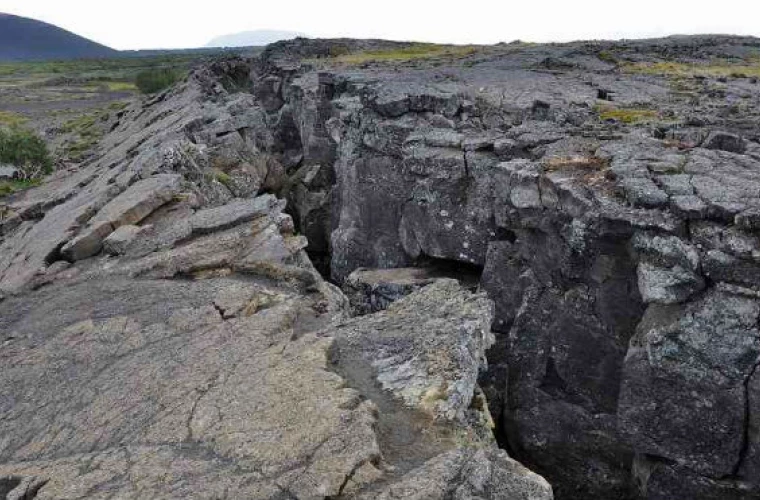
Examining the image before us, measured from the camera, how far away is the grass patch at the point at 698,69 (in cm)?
5203

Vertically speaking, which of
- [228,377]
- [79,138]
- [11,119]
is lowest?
[11,119]

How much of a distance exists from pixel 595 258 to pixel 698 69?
1771 inches

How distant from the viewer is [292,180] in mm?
44094

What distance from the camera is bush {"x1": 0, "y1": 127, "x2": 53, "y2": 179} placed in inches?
2822

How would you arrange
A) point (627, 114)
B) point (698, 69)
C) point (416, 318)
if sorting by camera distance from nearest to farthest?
point (416, 318) < point (627, 114) < point (698, 69)

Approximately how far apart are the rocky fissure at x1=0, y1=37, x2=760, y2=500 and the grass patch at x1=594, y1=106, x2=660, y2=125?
0.24m

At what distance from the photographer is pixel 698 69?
56.8m

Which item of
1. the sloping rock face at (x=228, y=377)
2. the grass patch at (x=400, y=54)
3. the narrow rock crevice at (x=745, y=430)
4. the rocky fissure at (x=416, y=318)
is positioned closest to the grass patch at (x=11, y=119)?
the grass patch at (x=400, y=54)

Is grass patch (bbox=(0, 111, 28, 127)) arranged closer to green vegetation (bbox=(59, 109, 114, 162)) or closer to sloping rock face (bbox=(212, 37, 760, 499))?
green vegetation (bbox=(59, 109, 114, 162))

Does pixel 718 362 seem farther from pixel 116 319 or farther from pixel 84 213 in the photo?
pixel 84 213

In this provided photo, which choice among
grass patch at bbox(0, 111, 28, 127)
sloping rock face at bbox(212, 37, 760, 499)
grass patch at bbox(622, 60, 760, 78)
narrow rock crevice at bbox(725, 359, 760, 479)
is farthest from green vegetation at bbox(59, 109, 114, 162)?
narrow rock crevice at bbox(725, 359, 760, 479)

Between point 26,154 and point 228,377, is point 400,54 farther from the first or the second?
point 228,377

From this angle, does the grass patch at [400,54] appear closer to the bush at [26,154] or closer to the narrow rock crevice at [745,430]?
the bush at [26,154]

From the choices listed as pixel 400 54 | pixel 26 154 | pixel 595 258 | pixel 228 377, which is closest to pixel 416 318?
pixel 228 377
